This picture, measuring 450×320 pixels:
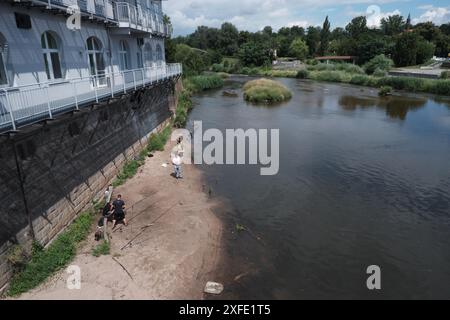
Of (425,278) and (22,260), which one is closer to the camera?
(22,260)

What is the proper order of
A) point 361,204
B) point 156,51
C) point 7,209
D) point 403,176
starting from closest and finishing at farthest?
point 7,209 → point 361,204 → point 403,176 → point 156,51

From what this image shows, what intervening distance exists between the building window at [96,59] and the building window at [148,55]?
8.65 metres

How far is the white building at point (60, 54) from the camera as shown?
11406 millimetres

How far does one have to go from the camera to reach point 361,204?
1741 cm

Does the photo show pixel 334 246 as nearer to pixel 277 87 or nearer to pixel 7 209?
pixel 7 209

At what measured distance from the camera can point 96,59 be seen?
19516 millimetres

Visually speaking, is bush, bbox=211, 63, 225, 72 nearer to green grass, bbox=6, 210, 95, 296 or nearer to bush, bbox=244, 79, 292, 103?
bush, bbox=244, 79, 292, 103

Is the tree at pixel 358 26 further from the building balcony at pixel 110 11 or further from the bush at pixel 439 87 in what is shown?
the building balcony at pixel 110 11

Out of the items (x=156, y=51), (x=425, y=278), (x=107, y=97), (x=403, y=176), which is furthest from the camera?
(x=156, y=51)

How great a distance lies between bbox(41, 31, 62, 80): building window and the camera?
47.3 feet

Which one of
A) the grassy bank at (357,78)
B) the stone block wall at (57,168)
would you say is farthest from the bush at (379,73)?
the stone block wall at (57,168)

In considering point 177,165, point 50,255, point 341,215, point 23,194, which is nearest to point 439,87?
point 341,215
